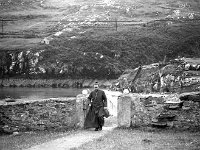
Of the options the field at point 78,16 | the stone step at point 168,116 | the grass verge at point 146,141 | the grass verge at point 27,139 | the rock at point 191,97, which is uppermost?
the field at point 78,16

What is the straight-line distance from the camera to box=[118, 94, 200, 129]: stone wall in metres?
16.3

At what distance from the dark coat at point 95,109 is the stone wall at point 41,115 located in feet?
1.96

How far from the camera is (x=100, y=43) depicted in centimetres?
9812

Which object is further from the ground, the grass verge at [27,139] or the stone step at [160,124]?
the stone step at [160,124]

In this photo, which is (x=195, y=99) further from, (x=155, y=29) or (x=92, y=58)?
(x=155, y=29)

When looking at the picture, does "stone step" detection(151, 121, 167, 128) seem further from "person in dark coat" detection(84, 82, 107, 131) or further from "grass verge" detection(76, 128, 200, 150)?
"person in dark coat" detection(84, 82, 107, 131)

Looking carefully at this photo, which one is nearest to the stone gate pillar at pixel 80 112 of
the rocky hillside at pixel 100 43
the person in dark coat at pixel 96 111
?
the person in dark coat at pixel 96 111

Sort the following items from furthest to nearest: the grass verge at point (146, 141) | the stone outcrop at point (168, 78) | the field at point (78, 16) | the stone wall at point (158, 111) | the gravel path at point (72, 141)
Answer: the field at point (78, 16) < the stone outcrop at point (168, 78) < the stone wall at point (158, 111) < the gravel path at point (72, 141) < the grass verge at point (146, 141)

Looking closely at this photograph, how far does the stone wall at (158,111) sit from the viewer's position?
53.4 ft

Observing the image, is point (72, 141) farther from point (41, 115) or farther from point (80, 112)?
point (41, 115)

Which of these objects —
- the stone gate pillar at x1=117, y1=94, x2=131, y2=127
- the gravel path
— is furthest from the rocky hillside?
the gravel path

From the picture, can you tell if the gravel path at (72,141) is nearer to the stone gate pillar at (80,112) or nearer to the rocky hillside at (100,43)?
the stone gate pillar at (80,112)

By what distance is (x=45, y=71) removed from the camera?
3639 inches

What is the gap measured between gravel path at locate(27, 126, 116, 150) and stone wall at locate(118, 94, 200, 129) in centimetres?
158
